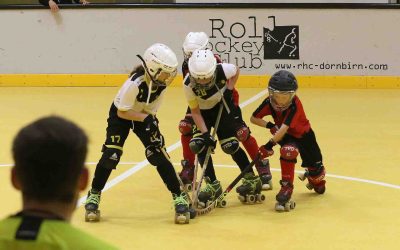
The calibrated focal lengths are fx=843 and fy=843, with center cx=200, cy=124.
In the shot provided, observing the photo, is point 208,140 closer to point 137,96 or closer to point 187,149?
point 137,96

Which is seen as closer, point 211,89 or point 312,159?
point 211,89

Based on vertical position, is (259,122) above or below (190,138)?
above

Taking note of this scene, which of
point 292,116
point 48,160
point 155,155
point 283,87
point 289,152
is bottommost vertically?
point 289,152

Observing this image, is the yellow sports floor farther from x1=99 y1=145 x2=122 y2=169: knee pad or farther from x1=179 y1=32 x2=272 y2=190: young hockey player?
x1=99 y1=145 x2=122 y2=169: knee pad

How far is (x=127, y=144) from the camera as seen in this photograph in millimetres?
8625

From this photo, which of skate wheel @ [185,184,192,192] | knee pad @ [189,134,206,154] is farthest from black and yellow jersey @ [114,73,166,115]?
skate wheel @ [185,184,192,192]

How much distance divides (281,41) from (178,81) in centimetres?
170

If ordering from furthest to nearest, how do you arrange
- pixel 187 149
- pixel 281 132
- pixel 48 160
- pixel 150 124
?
pixel 187 149, pixel 281 132, pixel 150 124, pixel 48 160

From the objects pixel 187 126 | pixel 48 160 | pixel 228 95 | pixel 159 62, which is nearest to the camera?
pixel 48 160

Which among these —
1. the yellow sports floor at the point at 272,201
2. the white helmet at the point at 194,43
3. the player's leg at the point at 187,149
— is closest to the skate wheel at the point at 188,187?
the player's leg at the point at 187,149

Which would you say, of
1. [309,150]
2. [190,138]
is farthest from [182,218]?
[309,150]

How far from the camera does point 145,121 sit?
5777mm

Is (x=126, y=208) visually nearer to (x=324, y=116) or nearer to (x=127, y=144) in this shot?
(x=127, y=144)

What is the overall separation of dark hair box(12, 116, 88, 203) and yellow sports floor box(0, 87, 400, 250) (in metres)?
2.29
